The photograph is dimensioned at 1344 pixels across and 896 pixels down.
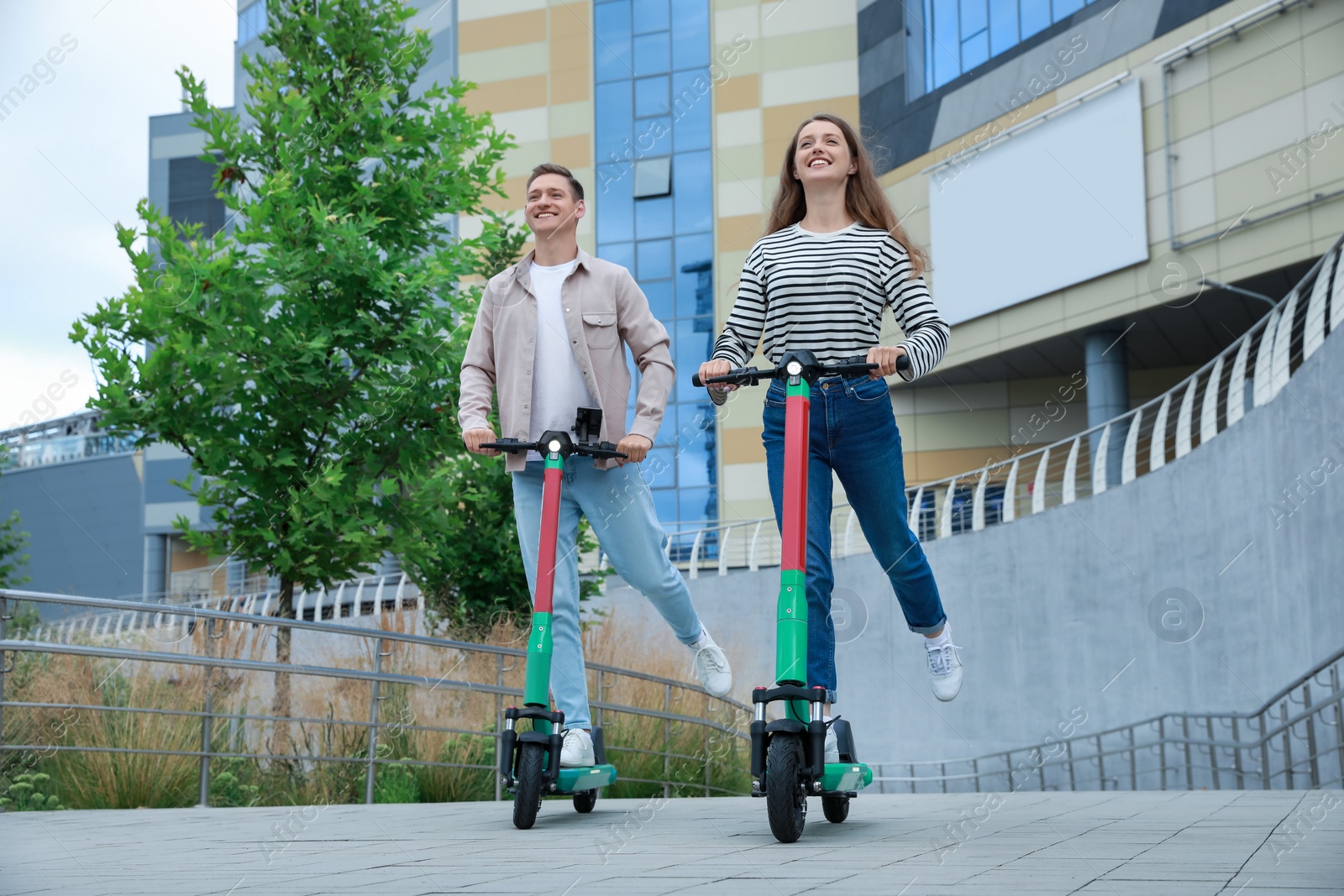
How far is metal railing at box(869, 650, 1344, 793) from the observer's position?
11016 mm

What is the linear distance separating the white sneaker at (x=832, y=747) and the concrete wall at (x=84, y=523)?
48.6m

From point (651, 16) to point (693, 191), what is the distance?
5144 millimetres

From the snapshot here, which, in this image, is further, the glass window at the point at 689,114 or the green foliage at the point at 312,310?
the glass window at the point at 689,114

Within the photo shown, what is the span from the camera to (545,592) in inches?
180

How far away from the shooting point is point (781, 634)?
390cm

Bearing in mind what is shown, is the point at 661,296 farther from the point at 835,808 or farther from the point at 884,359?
the point at 884,359

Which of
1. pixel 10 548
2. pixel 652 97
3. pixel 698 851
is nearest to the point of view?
pixel 698 851

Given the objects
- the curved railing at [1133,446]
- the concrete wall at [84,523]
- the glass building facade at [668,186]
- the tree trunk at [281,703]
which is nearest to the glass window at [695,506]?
the glass building facade at [668,186]

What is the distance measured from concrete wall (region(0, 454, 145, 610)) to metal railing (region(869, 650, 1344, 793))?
116ft

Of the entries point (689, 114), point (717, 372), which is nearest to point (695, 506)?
point (689, 114)

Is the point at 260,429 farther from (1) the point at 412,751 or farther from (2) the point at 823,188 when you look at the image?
(2) the point at 823,188

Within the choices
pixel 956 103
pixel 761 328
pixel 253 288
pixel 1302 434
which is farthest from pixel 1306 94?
pixel 761 328

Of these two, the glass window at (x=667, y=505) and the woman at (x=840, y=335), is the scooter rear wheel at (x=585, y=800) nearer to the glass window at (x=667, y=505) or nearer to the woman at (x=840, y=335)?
the woman at (x=840, y=335)

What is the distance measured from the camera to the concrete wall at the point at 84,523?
4988cm
